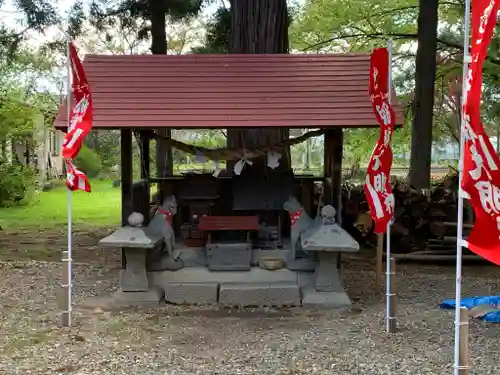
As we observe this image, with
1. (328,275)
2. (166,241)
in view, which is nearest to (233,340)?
(328,275)

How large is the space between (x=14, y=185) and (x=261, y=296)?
1473 centimetres

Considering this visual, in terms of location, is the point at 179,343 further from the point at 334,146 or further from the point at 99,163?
the point at 99,163

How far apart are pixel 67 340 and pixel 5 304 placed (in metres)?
1.86

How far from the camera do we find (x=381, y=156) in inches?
248

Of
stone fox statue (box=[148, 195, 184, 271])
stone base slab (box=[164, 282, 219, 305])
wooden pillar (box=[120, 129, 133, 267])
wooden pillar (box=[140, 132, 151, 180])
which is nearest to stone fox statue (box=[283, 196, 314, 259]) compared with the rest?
stone base slab (box=[164, 282, 219, 305])

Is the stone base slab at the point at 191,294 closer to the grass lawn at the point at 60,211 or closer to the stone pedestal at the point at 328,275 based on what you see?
the stone pedestal at the point at 328,275

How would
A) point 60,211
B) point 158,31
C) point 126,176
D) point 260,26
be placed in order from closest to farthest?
point 126,176 < point 260,26 < point 158,31 < point 60,211

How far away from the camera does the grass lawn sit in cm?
1595

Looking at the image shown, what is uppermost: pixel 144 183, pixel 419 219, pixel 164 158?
pixel 164 158

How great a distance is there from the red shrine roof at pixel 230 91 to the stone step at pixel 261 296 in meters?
1.93

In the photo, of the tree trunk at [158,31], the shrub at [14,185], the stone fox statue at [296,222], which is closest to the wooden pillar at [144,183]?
the stone fox statue at [296,222]

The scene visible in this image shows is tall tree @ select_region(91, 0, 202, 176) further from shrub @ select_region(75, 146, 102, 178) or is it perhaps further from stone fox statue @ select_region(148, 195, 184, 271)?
shrub @ select_region(75, 146, 102, 178)

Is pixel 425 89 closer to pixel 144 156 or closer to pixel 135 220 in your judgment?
pixel 144 156

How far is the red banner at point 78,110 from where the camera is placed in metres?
6.19
